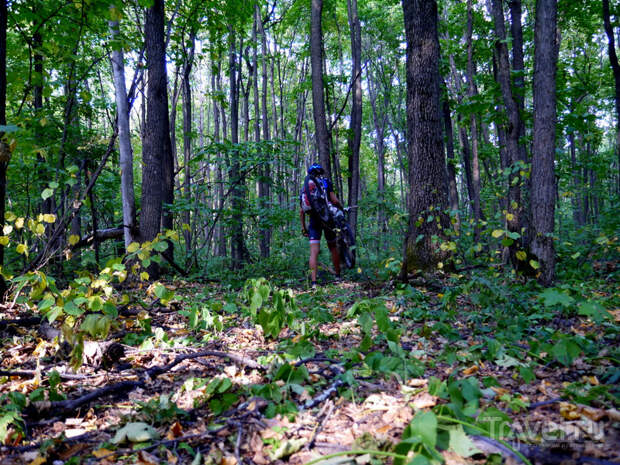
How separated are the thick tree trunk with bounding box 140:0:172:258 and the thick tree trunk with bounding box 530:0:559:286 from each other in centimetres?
595

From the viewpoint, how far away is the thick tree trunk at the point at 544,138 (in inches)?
179

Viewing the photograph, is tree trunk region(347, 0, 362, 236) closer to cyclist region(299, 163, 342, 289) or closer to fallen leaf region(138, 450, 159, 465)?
cyclist region(299, 163, 342, 289)

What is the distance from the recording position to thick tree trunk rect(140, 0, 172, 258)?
6586 millimetres

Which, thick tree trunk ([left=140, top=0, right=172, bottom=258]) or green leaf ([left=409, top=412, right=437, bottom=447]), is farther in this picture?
thick tree trunk ([left=140, top=0, right=172, bottom=258])

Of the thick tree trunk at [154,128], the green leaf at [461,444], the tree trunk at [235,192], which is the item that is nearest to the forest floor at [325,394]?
the green leaf at [461,444]

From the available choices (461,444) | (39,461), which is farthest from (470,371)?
(39,461)

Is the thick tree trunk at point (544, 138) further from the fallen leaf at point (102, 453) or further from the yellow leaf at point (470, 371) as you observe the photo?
the fallen leaf at point (102, 453)

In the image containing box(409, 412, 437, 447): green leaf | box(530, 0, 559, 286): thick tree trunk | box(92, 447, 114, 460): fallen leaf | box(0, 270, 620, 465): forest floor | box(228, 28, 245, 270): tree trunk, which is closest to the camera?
box(409, 412, 437, 447): green leaf

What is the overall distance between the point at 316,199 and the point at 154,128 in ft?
10.8

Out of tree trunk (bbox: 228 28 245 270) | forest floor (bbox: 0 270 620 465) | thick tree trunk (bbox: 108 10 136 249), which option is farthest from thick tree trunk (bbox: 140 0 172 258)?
forest floor (bbox: 0 270 620 465)

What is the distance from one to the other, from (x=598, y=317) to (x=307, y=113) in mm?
25892

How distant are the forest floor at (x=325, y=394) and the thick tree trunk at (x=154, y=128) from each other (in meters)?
3.73

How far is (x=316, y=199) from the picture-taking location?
20.1 ft

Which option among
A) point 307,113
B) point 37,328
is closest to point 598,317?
point 37,328
